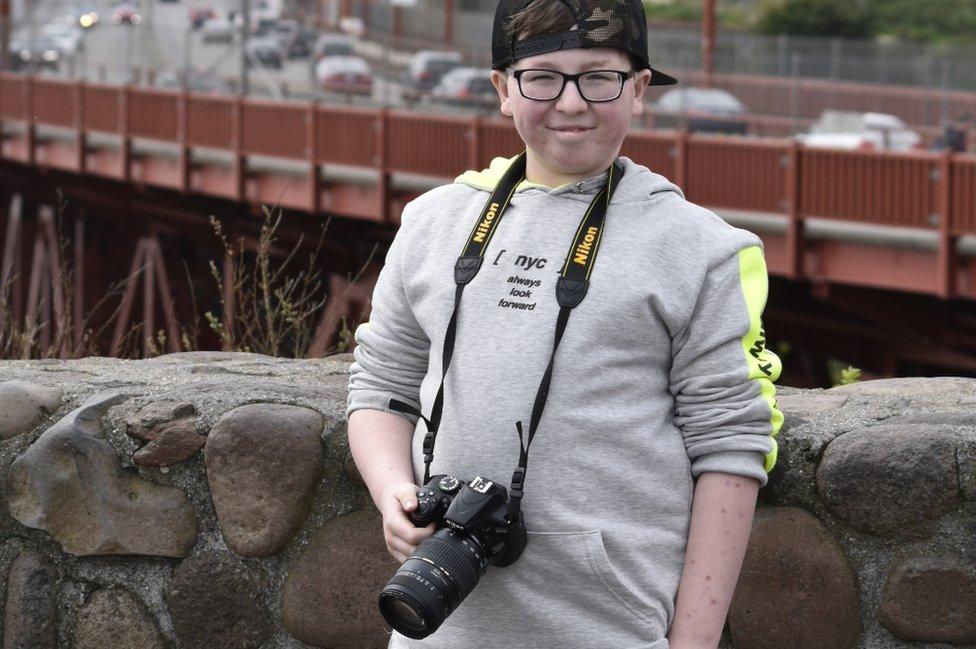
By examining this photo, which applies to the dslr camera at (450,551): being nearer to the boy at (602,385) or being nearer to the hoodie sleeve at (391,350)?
the boy at (602,385)

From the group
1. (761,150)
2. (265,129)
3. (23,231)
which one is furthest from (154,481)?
(23,231)

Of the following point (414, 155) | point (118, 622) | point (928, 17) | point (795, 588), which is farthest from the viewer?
point (928, 17)

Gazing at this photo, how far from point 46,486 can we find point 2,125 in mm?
30452

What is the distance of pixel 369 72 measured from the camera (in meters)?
35.0

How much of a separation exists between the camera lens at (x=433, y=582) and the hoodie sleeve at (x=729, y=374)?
370 millimetres

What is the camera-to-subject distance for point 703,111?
82.5 ft

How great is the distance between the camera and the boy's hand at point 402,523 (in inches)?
87.8

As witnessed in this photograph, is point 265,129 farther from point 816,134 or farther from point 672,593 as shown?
point 672,593

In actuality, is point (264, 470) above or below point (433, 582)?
below

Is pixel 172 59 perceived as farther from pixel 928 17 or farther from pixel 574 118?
pixel 574 118

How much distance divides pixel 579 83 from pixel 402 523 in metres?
0.70

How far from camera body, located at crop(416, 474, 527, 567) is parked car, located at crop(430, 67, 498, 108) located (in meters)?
19.6

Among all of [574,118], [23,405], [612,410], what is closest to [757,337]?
[612,410]

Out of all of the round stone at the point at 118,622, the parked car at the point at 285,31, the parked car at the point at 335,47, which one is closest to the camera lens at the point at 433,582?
the round stone at the point at 118,622
